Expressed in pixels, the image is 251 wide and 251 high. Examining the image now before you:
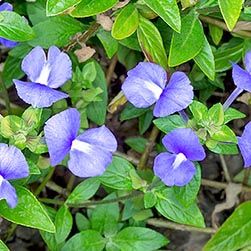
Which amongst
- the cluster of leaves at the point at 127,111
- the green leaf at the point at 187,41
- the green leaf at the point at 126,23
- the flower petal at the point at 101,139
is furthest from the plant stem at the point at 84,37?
the flower petal at the point at 101,139

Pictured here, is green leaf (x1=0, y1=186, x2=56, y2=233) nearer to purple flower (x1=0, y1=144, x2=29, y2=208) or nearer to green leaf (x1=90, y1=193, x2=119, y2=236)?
purple flower (x1=0, y1=144, x2=29, y2=208)

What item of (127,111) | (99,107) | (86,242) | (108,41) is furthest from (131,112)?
(86,242)

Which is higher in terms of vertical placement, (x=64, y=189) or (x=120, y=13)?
(x=120, y=13)

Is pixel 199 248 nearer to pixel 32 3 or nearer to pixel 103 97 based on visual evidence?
pixel 103 97

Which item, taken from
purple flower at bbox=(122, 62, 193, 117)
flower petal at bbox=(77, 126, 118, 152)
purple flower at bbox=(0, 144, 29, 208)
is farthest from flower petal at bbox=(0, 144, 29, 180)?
purple flower at bbox=(122, 62, 193, 117)

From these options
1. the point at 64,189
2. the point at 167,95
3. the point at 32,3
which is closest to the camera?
the point at 167,95

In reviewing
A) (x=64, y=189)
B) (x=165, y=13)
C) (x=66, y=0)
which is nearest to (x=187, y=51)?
(x=165, y=13)

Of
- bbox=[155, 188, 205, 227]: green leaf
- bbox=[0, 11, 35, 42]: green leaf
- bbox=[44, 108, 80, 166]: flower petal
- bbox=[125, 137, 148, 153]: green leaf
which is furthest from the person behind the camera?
bbox=[125, 137, 148, 153]: green leaf
